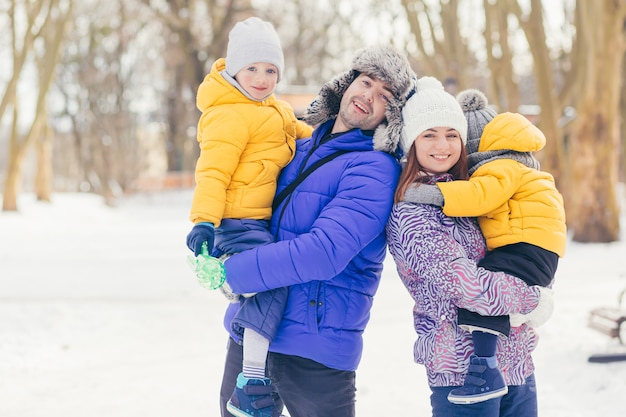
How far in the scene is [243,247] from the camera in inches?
92.7

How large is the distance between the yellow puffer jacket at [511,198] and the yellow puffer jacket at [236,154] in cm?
68

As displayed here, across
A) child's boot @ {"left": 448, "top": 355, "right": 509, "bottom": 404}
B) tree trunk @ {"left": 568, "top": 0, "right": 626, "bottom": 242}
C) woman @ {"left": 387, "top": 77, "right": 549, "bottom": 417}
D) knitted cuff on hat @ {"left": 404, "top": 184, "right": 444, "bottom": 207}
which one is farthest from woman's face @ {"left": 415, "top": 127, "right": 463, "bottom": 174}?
tree trunk @ {"left": 568, "top": 0, "right": 626, "bottom": 242}

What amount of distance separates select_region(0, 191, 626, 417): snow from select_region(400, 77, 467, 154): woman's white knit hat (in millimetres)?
2377

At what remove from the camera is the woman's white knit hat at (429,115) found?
2.18m

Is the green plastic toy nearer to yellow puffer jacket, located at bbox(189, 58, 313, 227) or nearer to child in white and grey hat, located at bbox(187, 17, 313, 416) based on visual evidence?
child in white and grey hat, located at bbox(187, 17, 313, 416)

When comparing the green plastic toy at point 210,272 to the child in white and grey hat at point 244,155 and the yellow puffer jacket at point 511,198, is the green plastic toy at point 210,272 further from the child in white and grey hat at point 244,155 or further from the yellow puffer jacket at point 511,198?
the yellow puffer jacket at point 511,198

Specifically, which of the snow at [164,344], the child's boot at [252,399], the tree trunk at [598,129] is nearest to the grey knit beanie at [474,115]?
the child's boot at [252,399]

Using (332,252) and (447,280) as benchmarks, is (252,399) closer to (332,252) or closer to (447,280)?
(332,252)

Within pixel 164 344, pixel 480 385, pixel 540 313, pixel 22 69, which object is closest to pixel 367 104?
pixel 540 313

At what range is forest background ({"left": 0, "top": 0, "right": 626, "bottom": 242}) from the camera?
10742mm

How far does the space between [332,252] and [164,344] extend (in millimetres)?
4018

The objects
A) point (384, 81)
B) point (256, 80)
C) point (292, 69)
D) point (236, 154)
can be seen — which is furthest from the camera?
point (292, 69)

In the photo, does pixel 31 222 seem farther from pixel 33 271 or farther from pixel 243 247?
pixel 243 247

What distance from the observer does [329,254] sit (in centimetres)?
207
